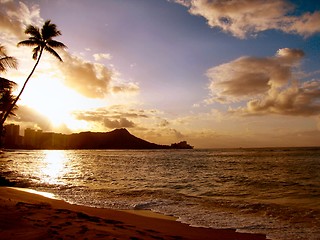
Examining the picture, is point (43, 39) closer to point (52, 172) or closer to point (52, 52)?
point (52, 52)

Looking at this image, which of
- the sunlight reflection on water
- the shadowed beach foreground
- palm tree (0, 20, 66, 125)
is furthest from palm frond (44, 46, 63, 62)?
the shadowed beach foreground

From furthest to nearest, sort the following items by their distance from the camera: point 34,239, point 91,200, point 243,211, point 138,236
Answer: point 91,200 → point 243,211 → point 138,236 → point 34,239

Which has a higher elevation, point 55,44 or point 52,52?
point 55,44

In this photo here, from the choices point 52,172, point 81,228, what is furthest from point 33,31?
point 81,228

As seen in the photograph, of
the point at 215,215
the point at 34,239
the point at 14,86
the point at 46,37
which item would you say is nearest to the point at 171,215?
the point at 215,215

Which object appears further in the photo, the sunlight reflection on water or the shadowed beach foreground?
the sunlight reflection on water

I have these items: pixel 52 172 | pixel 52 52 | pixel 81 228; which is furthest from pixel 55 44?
pixel 81 228

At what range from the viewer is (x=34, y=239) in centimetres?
612

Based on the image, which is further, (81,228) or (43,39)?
(43,39)

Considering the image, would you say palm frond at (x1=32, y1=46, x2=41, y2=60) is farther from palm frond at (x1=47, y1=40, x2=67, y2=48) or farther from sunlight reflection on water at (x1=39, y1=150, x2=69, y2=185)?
sunlight reflection on water at (x1=39, y1=150, x2=69, y2=185)

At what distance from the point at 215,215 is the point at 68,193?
980cm

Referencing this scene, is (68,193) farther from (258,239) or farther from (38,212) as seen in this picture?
(258,239)

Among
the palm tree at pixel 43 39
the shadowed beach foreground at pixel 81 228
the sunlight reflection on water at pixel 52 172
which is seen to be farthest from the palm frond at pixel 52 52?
the shadowed beach foreground at pixel 81 228

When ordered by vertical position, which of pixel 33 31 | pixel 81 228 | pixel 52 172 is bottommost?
pixel 52 172
